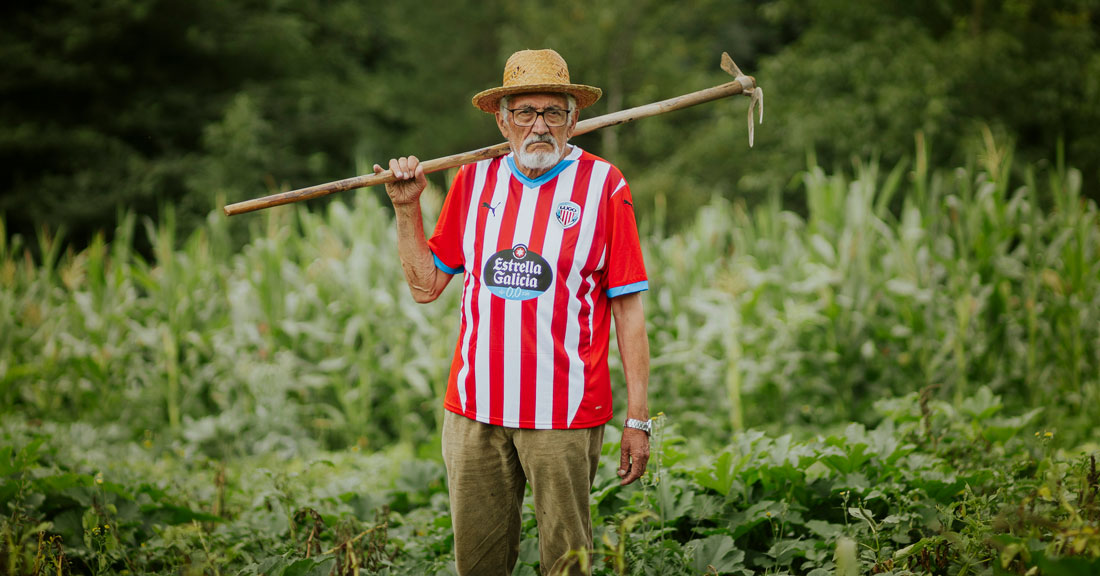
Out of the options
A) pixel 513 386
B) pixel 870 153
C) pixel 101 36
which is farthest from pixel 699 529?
pixel 101 36

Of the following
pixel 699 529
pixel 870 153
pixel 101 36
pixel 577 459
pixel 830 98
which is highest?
pixel 101 36

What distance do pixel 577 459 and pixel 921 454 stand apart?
168 cm

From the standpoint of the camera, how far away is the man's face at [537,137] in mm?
2477

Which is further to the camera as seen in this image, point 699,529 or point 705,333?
point 705,333

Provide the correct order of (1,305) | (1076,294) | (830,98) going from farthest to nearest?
(830,98)
(1,305)
(1076,294)

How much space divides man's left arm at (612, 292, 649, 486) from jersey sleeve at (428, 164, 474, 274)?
0.56 metres

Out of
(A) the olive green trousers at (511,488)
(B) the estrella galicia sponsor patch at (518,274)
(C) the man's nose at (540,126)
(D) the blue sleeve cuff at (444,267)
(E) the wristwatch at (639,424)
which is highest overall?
(C) the man's nose at (540,126)

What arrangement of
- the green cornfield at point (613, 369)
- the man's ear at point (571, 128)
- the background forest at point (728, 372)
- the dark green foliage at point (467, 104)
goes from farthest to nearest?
the dark green foliage at point (467, 104), the green cornfield at point (613, 369), the background forest at point (728, 372), the man's ear at point (571, 128)

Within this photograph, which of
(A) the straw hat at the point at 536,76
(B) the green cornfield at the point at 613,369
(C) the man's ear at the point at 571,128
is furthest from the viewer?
(B) the green cornfield at the point at 613,369

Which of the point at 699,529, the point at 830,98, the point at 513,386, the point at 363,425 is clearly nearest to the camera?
the point at 513,386

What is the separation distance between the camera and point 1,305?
20.7 ft

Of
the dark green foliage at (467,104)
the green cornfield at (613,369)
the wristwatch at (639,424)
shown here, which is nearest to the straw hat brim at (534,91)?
the wristwatch at (639,424)

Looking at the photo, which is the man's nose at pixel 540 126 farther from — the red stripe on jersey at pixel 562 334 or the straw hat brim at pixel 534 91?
the red stripe on jersey at pixel 562 334

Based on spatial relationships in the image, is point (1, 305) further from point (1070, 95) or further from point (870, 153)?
point (1070, 95)
